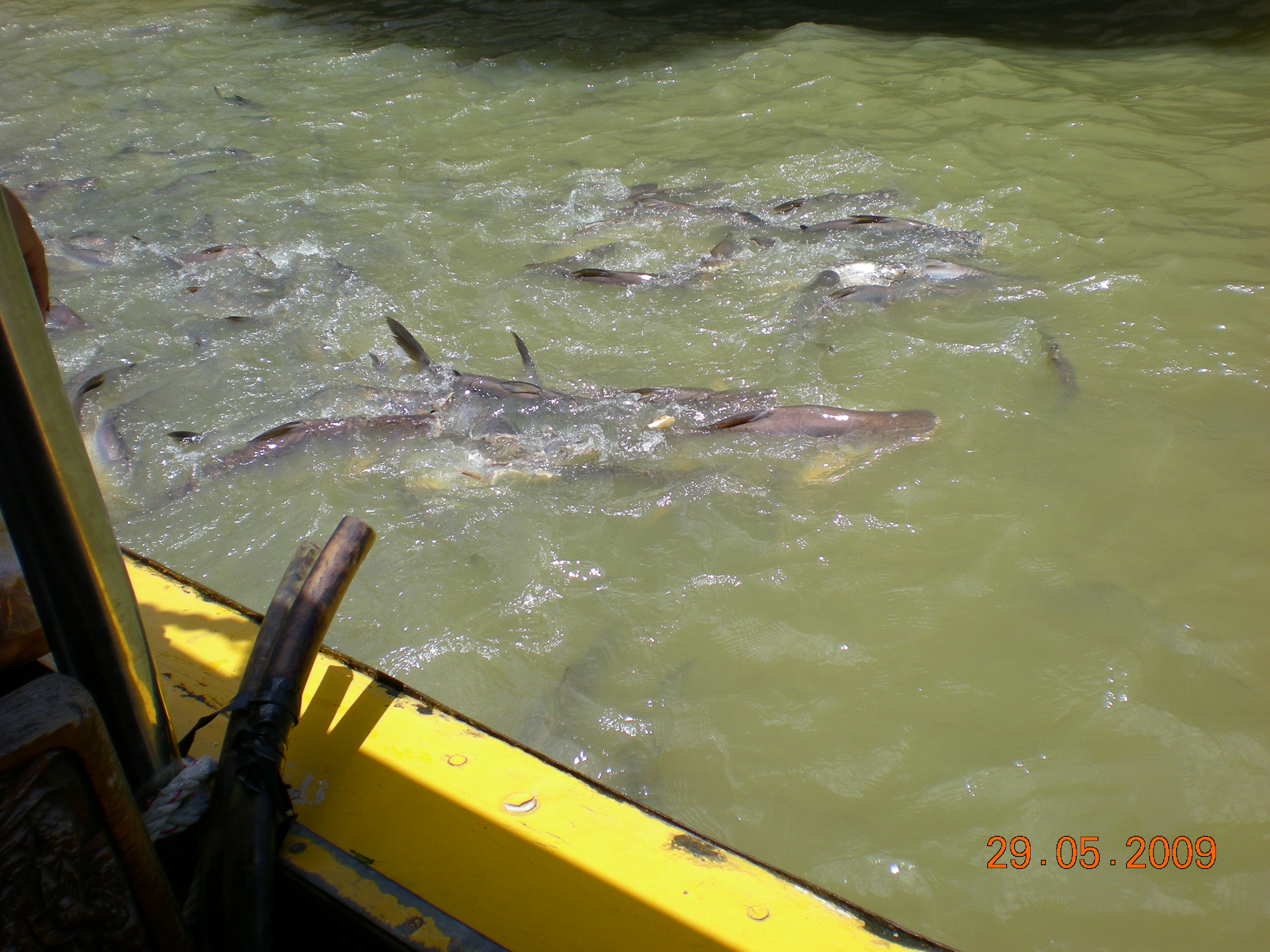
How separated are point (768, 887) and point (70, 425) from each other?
1209 mm

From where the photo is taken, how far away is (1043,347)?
3.76 meters

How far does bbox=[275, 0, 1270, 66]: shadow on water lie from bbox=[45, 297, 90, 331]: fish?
567 cm

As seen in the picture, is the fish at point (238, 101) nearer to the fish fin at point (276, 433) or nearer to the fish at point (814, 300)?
the fish fin at point (276, 433)

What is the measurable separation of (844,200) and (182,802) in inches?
206

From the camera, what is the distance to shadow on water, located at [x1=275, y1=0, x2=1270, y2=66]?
26.3 ft

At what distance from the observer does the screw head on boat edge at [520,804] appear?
1.30 m

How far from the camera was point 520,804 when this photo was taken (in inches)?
51.5

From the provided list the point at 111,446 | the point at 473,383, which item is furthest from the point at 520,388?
the point at 111,446

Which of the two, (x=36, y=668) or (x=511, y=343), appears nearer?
(x=36, y=668)

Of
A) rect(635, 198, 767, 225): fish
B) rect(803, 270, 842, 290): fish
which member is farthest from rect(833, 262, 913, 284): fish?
rect(635, 198, 767, 225): fish

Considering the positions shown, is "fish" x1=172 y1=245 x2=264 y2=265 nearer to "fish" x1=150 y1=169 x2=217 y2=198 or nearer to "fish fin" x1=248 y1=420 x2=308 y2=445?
"fish" x1=150 y1=169 x2=217 y2=198

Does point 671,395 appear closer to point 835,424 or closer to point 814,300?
point 835,424

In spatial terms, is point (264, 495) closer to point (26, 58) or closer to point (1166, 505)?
point (1166, 505)

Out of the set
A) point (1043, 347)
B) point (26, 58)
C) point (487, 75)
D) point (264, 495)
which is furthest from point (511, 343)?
point (26, 58)
